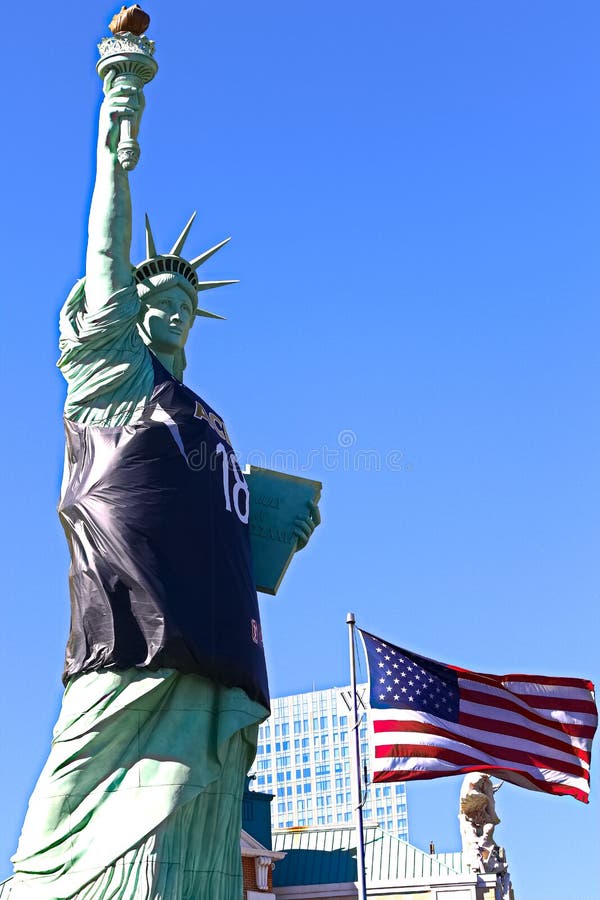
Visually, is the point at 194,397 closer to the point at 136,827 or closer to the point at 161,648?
the point at 161,648

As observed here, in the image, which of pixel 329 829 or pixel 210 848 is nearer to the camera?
pixel 210 848

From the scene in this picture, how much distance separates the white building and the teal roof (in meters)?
61.4

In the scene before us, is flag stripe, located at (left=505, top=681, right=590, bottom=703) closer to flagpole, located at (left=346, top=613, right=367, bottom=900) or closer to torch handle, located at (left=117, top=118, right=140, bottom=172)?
flagpole, located at (left=346, top=613, right=367, bottom=900)

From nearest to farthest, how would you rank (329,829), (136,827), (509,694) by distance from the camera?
1. (136,827)
2. (509,694)
3. (329,829)

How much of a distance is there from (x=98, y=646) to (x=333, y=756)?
293 ft

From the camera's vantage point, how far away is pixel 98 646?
1700cm

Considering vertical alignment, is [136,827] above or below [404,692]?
below

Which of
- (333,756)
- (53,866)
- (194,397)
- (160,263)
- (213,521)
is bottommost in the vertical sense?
(53,866)

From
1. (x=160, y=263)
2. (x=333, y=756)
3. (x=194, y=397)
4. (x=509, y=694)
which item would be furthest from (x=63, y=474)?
(x=333, y=756)

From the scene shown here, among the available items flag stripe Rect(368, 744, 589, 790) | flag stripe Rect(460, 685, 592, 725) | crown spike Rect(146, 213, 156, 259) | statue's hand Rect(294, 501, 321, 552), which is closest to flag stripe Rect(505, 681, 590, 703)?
flag stripe Rect(460, 685, 592, 725)

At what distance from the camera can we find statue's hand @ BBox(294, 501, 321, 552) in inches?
795

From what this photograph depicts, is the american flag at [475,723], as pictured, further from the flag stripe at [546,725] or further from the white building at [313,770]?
the white building at [313,770]

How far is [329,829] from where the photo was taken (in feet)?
133

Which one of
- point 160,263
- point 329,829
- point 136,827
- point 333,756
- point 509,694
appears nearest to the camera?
point 136,827
